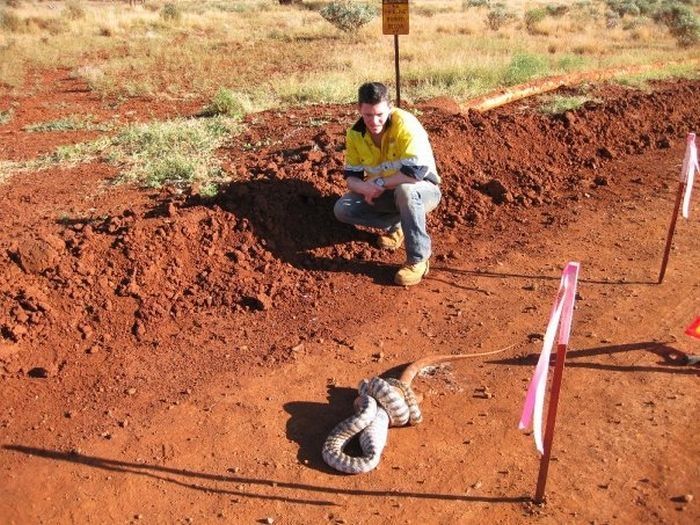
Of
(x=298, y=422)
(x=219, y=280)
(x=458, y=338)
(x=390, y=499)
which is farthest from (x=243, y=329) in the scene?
(x=390, y=499)

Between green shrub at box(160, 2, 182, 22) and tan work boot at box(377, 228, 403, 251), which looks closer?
tan work boot at box(377, 228, 403, 251)

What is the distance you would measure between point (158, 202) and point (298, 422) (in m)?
3.30

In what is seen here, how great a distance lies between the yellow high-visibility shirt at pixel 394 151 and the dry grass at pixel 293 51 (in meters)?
5.33

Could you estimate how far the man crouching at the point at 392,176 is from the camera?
4.86 meters

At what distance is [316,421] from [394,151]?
7.25 ft

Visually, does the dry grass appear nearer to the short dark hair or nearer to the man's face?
the man's face

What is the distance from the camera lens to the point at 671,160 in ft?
25.4

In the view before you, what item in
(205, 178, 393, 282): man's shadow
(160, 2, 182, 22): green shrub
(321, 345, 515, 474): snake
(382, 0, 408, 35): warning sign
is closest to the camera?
(321, 345, 515, 474): snake

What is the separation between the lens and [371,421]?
3.53m

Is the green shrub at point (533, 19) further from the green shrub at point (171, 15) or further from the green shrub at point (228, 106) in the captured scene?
the green shrub at point (228, 106)

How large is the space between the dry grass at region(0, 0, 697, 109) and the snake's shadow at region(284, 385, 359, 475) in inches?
281

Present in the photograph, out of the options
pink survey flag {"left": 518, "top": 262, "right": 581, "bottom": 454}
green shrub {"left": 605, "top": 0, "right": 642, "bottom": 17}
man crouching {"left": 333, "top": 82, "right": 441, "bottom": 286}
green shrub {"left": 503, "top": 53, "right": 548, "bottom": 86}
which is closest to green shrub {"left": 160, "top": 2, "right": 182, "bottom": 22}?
green shrub {"left": 503, "top": 53, "right": 548, "bottom": 86}

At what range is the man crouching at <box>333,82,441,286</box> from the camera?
4859 millimetres

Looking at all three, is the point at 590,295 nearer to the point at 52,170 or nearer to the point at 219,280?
the point at 219,280
